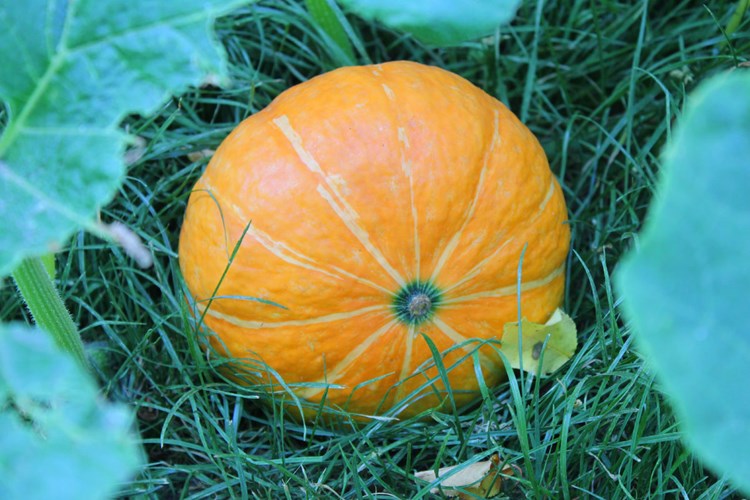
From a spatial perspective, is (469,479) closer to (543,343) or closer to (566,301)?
(543,343)

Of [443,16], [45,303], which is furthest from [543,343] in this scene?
[45,303]

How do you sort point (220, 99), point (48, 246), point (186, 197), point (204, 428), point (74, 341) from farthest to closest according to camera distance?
point (220, 99) → point (186, 197) → point (204, 428) → point (74, 341) → point (48, 246)

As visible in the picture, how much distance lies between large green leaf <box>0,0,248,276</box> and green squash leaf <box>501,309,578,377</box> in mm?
977

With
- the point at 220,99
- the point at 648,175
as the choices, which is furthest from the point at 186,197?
the point at 648,175

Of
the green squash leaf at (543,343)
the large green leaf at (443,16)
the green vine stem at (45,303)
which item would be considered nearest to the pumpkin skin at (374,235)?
the green squash leaf at (543,343)

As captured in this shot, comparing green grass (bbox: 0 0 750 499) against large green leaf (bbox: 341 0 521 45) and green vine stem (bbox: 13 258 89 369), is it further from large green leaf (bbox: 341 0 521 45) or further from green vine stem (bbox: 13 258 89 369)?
large green leaf (bbox: 341 0 521 45)

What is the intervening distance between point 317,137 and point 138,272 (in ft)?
2.12

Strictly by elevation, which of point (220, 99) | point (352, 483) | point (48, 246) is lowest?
point (352, 483)

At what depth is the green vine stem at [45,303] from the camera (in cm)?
153

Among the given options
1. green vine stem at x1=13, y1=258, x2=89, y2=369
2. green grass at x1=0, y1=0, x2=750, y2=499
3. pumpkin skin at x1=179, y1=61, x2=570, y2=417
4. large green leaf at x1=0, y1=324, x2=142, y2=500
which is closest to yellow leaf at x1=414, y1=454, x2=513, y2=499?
green grass at x1=0, y1=0, x2=750, y2=499

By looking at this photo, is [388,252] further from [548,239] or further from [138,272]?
[138,272]

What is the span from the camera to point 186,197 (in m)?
2.21

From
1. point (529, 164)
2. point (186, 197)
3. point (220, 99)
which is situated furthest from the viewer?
point (220, 99)

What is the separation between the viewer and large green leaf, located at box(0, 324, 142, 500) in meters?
0.98
